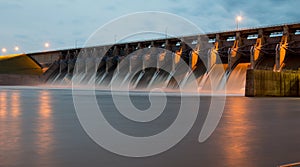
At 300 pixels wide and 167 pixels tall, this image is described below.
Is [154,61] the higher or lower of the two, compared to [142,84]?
higher

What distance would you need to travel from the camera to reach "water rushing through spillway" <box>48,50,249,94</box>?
31302mm

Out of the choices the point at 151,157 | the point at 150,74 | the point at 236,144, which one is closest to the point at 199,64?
the point at 150,74

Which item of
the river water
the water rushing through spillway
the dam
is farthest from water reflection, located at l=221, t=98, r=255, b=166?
the water rushing through spillway

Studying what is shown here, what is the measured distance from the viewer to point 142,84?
3806cm

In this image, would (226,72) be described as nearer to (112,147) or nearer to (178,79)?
(178,79)

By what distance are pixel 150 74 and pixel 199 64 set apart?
6.11 meters

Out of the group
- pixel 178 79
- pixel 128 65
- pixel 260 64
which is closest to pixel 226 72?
pixel 260 64

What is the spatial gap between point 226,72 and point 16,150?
1165 inches

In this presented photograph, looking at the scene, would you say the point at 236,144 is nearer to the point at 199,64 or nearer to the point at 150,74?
the point at 199,64

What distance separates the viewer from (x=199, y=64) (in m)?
36.0

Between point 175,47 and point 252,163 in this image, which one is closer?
point 252,163

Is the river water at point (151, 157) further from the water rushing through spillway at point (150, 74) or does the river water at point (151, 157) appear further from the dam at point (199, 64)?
the water rushing through spillway at point (150, 74)

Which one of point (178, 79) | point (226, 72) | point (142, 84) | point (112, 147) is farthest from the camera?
point (142, 84)

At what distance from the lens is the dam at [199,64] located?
23953 millimetres
